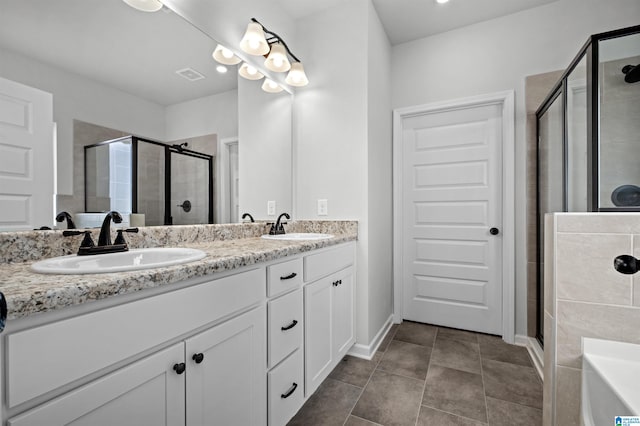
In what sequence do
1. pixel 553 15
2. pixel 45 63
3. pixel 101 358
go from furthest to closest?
pixel 553 15 < pixel 45 63 < pixel 101 358

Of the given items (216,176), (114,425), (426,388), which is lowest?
(426,388)

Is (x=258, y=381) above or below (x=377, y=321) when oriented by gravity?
above

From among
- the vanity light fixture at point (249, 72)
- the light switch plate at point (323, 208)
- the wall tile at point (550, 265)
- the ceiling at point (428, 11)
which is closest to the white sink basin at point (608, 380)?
the wall tile at point (550, 265)

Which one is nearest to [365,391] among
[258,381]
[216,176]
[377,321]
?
[377,321]

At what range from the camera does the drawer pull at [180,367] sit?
802 millimetres

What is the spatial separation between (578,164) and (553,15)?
154 centimetres

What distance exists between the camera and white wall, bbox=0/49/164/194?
3.10 ft

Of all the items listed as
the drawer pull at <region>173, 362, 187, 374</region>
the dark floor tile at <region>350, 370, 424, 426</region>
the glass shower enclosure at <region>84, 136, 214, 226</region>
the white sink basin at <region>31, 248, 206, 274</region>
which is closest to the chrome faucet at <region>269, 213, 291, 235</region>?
the glass shower enclosure at <region>84, 136, 214, 226</region>

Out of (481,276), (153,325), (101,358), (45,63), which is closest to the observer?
(101,358)

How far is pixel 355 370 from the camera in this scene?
1950 millimetres

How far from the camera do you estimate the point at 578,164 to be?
1.56 meters

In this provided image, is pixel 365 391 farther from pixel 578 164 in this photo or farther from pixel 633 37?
pixel 633 37

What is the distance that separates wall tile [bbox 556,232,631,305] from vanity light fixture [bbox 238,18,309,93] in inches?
74.0

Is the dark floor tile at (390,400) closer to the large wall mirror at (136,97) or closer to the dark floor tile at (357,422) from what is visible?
the dark floor tile at (357,422)
